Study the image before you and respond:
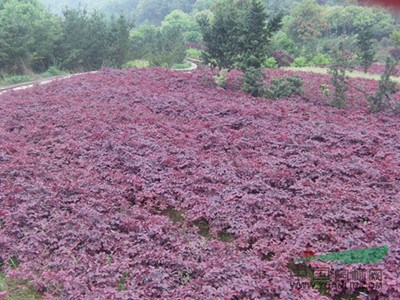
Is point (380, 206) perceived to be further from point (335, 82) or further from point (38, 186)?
point (335, 82)

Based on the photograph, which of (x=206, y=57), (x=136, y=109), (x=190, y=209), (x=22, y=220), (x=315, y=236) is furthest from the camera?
(x=206, y=57)

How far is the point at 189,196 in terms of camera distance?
4.25 meters

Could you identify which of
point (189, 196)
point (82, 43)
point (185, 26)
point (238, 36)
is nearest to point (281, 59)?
point (82, 43)

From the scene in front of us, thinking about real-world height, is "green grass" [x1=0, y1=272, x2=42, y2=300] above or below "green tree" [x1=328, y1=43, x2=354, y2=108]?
below

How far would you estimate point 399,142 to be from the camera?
571 centimetres

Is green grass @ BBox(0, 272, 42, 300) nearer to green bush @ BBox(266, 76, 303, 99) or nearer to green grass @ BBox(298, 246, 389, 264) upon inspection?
green grass @ BBox(298, 246, 389, 264)

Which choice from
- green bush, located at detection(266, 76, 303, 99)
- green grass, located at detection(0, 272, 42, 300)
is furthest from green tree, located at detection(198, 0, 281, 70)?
green grass, located at detection(0, 272, 42, 300)

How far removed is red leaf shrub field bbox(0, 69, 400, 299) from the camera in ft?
9.85

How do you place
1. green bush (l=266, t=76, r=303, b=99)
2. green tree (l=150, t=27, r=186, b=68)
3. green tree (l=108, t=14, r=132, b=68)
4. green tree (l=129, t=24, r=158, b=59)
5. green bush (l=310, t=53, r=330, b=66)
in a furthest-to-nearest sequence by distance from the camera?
green tree (l=129, t=24, r=158, b=59) → green tree (l=108, t=14, r=132, b=68) → green bush (l=310, t=53, r=330, b=66) → green tree (l=150, t=27, r=186, b=68) → green bush (l=266, t=76, r=303, b=99)

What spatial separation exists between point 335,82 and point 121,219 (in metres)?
6.33

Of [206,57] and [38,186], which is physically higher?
[206,57]

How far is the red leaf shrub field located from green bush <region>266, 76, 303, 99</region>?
4.80 ft

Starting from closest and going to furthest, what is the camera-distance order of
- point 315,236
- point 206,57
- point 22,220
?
1. point 315,236
2. point 22,220
3. point 206,57

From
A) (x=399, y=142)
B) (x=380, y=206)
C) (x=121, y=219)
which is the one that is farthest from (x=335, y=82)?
(x=121, y=219)
